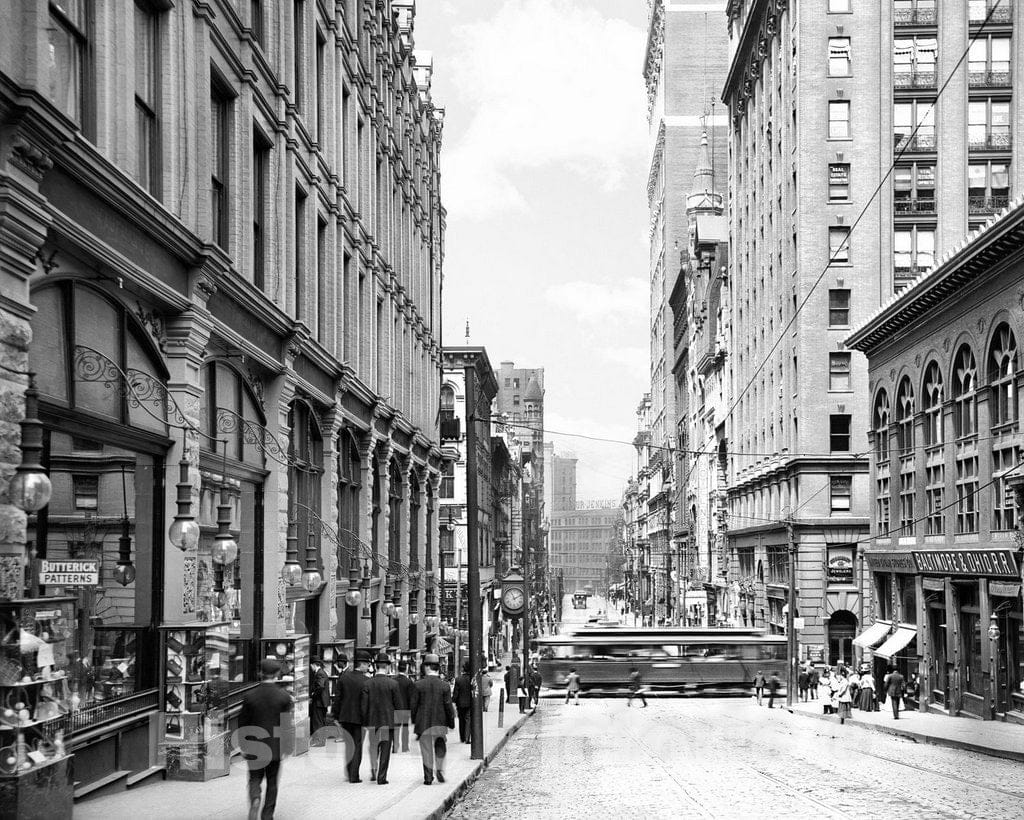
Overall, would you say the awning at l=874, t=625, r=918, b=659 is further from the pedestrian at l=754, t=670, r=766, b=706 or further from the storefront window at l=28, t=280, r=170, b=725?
the storefront window at l=28, t=280, r=170, b=725

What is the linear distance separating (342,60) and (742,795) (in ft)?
72.7

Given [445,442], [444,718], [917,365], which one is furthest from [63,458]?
[445,442]

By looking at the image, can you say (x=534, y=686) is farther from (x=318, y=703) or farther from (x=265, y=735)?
(x=265, y=735)

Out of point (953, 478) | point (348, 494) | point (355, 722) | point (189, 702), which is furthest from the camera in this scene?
point (953, 478)

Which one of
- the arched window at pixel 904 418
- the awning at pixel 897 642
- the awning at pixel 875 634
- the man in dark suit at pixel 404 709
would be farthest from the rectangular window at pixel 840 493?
the man in dark suit at pixel 404 709

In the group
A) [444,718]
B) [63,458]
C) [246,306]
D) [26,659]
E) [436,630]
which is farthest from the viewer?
[436,630]

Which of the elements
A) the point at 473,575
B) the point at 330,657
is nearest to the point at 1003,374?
the point at 473,575

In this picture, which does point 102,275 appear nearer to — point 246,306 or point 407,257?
point 246,306

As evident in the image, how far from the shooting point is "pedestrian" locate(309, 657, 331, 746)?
82.7ft

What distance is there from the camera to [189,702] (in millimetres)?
17047

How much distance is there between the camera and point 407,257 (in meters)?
46.5

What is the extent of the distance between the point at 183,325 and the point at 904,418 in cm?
3415

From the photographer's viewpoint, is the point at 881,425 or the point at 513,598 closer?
the point at 513,598

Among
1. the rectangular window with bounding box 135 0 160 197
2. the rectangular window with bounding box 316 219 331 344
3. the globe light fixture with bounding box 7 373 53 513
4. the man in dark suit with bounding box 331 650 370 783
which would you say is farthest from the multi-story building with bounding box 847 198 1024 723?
the globe light fixture with bounding box 7 373 53 513
